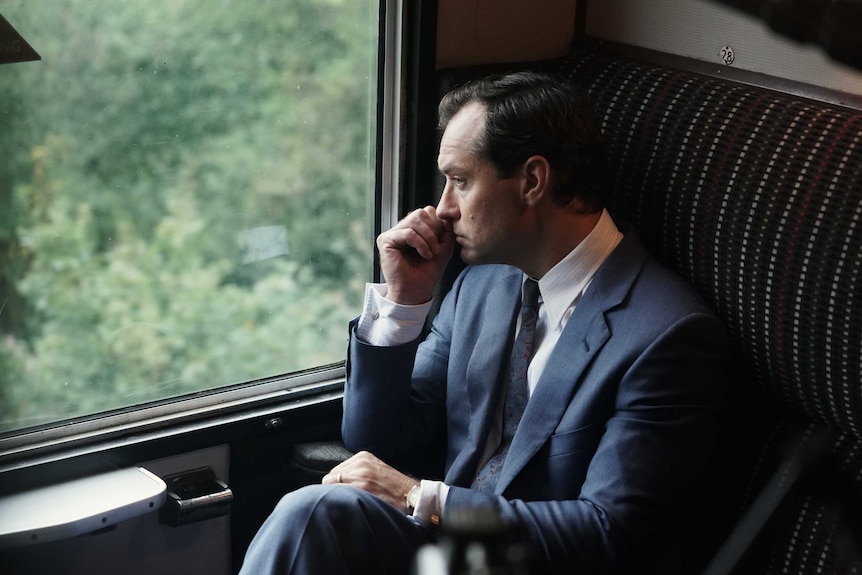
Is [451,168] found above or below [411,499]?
above

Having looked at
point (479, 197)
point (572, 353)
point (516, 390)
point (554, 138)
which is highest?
point (554, 138)

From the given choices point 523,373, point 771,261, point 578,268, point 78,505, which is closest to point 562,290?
point 578,268

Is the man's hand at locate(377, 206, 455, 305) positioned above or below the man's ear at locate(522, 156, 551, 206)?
below

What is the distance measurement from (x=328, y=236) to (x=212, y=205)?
0.87ft

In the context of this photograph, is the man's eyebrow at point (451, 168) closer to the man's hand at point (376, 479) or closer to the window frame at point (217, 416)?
the window frame at point (217, 416)

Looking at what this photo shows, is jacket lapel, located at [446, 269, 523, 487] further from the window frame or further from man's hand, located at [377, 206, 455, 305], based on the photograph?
the window frame

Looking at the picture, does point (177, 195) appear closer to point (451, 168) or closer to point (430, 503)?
point (451, 168)

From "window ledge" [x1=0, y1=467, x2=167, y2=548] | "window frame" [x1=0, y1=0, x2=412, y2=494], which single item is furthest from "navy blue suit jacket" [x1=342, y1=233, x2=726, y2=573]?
"window ledge" [x1=0, y1=467, x2=167, y2=548]

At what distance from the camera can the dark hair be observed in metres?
1.59

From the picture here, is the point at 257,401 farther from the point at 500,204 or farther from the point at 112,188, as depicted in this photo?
the point at 500,204

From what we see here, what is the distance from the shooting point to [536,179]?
5.26 ft

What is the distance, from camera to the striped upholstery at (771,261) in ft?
4.23

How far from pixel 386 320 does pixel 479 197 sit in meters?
0.29

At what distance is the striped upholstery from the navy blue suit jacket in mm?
69
